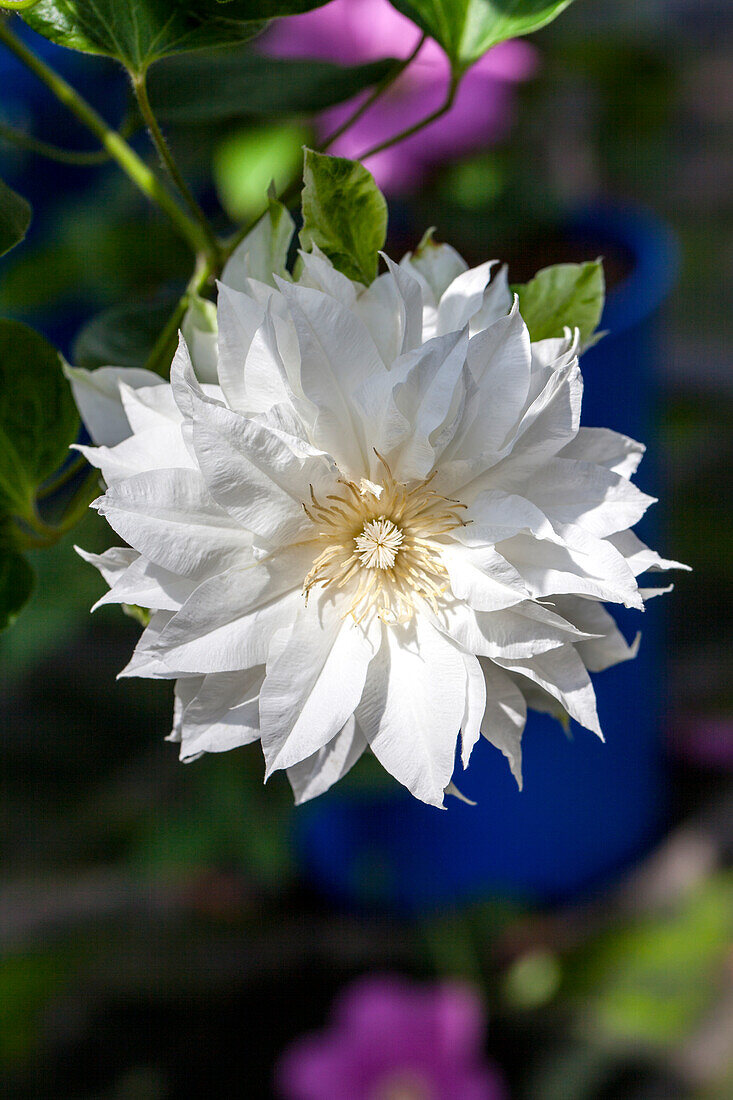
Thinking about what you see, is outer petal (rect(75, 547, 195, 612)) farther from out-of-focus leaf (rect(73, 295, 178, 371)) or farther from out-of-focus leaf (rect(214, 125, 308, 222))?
out-of-focus leaf (rect(214, 125, 308, 222))

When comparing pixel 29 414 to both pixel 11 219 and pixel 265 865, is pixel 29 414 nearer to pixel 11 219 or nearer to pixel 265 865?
pixel 11 219

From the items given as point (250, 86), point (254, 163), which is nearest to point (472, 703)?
point (250, 86)

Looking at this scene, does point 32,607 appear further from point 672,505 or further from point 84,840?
point 672,505

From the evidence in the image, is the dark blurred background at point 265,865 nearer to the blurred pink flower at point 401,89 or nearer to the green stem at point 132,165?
the blurred pink flower at point 401,89

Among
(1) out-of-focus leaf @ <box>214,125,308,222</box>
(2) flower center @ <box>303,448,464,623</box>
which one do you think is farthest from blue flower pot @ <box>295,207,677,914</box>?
(2) flower center @ <box>303,448,464,623</box>

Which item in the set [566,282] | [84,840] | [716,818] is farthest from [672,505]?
[566,282]
